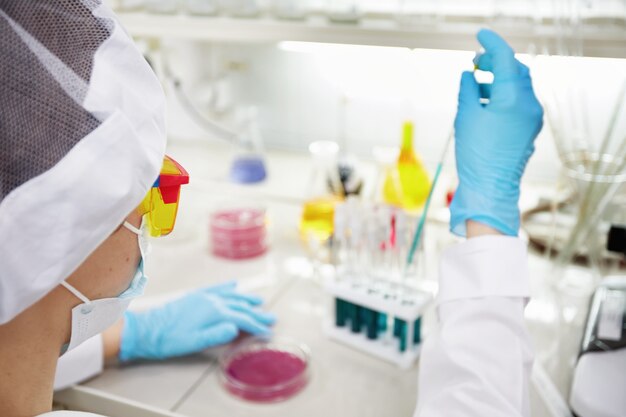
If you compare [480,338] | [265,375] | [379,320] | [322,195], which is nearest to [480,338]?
[480,338]

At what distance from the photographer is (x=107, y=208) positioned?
0.79m

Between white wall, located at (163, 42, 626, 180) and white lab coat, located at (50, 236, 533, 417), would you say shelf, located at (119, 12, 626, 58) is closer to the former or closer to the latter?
white wall, located at (163, 42, 626, 180)

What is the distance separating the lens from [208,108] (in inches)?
98.6

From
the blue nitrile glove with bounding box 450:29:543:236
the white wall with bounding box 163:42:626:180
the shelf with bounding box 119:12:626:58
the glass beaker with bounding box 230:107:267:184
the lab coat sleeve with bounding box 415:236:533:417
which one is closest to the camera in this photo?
the lab coat sleeve with bounding box 415:236:533:417

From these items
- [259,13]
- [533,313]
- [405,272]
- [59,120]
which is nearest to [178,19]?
[259,13]

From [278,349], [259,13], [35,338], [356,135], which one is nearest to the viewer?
Result: [35,338]

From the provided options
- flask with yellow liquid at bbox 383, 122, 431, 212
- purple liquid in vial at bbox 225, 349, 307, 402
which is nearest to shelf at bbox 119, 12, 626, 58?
flask with yellow liquid at bbox 383, 122, 431, 212

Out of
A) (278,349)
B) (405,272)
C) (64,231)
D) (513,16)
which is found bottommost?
(278,349)

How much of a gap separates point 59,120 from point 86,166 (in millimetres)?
67

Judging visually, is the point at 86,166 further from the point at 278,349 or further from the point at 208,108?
the point at 208,108

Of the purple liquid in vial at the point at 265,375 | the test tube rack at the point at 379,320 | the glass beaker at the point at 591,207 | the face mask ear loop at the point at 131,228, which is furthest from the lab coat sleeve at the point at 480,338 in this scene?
the face mask ear loop at the point at 131,228

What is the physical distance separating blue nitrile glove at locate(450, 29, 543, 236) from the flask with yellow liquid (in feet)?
2.11

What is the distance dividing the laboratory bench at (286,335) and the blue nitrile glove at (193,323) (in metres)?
0.04

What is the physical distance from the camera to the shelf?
1.37 m
